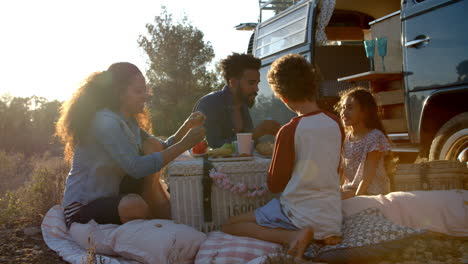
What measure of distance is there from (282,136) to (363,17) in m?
4.88

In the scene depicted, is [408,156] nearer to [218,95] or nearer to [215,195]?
[218,95]

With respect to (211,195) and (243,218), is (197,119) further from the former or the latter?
(243,218)

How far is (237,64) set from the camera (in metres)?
4.93

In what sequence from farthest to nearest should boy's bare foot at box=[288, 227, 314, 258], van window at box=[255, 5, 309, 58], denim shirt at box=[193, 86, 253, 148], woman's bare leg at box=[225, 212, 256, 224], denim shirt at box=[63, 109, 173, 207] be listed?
van window at box=[255, 5, 309, 58], denim shirt at box=[193, 86, 253, 148], denim shirt at box=[63, 109, 173, 207], woman's bare leg at box=[225, 212, 256, 224], boy's bare foot at box=[288, 227, 314, 258]

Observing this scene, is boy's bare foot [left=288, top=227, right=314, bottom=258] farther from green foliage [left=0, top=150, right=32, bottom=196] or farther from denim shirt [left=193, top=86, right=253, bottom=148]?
green foliage [left=0, top=150, right=32, bottom=196]

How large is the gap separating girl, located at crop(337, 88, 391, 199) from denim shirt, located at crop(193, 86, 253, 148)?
→ 4.12 feet

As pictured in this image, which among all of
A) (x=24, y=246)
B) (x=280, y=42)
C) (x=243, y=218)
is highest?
(x=280, y=42)

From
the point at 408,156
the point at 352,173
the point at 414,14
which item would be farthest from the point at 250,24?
the point at 352,173

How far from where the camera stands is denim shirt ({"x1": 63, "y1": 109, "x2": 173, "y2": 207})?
10.6 feet

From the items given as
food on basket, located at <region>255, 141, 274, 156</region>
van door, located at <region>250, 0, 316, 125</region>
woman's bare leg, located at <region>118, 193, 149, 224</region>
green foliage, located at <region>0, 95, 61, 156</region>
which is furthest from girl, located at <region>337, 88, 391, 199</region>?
green foliage, located at <region>0, 95, 61, 156</region>

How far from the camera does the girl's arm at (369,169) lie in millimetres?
3637

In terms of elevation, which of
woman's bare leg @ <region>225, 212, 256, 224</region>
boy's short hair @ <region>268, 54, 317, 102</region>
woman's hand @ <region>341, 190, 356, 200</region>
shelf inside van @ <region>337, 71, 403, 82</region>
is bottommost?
woman's bare leg @ <region>225, 212, 256, 224</region>

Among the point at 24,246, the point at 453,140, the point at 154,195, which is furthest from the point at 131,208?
the point at 453,140

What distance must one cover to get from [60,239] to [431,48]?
3513mm
